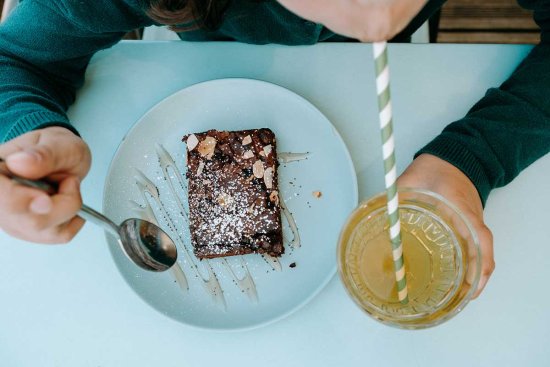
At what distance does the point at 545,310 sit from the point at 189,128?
24.5 inches

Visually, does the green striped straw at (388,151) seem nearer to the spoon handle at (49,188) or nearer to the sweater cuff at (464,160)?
the sweater cuff at (464,160)

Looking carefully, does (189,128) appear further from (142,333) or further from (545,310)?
(545,310)

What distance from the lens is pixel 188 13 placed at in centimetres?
75

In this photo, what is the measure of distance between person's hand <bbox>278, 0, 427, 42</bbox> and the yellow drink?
0.24m

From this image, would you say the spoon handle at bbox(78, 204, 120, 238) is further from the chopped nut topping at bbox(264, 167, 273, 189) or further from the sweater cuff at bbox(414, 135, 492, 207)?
the sweater cuff at bbox(414, 135, 492, 207)

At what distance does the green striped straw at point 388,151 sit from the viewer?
1.59 feet

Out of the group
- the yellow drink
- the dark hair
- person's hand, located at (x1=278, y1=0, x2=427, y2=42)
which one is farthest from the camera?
the dark hair

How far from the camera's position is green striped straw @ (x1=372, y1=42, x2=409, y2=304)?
48 cm

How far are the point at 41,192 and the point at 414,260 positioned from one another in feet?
1.56

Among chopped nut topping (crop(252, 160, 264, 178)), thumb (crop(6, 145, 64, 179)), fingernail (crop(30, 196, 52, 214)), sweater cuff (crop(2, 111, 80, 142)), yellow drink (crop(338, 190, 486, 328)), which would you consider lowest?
yellow drink (crop(338, 190, 486, 328))

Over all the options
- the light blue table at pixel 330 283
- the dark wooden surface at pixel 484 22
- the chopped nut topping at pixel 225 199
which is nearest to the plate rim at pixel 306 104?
the light blue table at pixel 330 283

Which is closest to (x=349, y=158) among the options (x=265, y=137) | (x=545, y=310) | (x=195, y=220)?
(x=265, y=137)

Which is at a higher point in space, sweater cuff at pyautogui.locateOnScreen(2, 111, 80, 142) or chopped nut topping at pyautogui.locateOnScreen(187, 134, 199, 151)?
sweater cuff at pyautogui.locateOnScreen(2, 111, 80, 142)

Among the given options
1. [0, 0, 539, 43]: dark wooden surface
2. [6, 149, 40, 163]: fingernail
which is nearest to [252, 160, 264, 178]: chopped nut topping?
[6, 149, 40, 163]: fingernail
